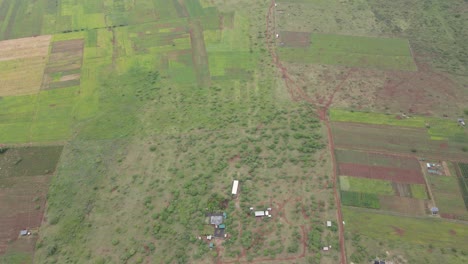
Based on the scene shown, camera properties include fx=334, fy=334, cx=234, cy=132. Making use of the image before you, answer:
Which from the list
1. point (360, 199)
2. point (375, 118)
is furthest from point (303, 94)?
point (360, 199)

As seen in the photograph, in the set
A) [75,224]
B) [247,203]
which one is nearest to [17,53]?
[75,224]

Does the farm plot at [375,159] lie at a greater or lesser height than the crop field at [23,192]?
greater

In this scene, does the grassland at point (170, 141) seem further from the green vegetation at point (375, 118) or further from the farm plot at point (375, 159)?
the green vegetation at point (375, 118)

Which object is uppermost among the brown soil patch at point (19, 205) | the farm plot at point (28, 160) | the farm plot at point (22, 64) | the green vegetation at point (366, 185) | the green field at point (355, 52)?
the green field at point (355, 52)

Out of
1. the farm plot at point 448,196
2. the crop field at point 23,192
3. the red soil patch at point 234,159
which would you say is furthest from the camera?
the red soil patch at point 234,159

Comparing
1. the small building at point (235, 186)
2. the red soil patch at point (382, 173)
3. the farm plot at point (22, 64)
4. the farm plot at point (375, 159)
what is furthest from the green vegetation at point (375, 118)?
the farm plot at point (22, 64)

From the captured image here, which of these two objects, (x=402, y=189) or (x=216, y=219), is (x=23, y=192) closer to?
(x=216, y=219)

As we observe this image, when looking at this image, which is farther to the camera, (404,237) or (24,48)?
(24,48)
